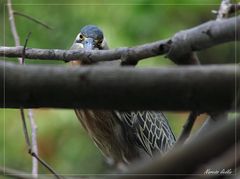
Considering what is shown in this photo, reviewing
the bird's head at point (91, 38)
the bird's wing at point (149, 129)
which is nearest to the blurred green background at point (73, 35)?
the bird's head at point (91, 38)

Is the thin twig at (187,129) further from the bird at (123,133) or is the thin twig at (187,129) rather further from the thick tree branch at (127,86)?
the bird at (123,133)

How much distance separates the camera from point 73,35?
14.4ft

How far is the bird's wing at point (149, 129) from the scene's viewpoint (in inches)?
113

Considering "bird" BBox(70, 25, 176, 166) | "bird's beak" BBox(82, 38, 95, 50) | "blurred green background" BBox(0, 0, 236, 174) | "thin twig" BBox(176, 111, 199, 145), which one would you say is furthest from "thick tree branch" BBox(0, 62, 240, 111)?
"blurred green background" BBox(0, 0, 236, 174)

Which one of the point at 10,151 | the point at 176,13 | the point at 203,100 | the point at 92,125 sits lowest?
the point at 203,100

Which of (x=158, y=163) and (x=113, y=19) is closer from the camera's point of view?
(x=158, y=163)

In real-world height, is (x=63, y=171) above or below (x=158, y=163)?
above

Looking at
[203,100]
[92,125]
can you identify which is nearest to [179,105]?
[203,100]

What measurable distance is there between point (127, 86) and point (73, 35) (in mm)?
3333

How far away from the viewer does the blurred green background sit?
3932 mm

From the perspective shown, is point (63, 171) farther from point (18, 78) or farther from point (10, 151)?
point (18, 78)

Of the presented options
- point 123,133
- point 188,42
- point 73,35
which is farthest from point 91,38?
point 188,42

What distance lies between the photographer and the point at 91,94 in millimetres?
1099

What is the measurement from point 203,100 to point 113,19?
Result: 3.14m
